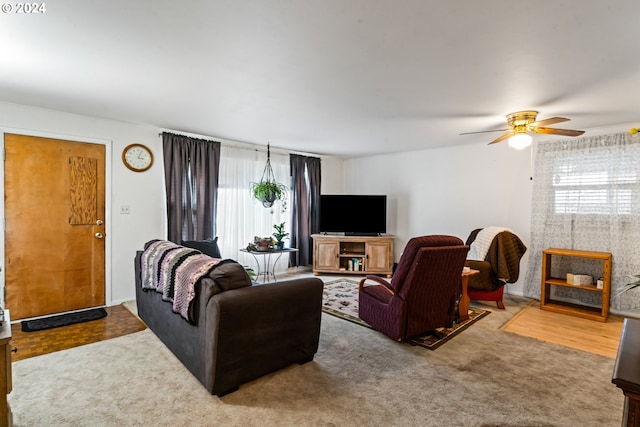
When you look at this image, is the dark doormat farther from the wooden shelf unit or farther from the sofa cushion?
the wooden shelf unit

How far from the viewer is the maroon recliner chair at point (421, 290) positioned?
2.81 meters

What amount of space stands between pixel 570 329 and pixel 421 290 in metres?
1.89

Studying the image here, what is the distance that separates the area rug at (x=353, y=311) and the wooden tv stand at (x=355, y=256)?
45 cm

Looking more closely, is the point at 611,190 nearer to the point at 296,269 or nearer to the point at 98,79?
the point at 296,269

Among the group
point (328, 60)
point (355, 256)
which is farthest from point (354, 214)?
point (328, 60)

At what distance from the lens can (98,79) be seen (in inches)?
105

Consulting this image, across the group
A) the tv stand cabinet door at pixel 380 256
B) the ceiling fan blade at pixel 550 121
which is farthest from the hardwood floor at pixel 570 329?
the tv stand cabinet door at pixel 380 256

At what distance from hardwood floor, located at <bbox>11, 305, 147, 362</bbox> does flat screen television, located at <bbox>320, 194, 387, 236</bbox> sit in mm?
3461

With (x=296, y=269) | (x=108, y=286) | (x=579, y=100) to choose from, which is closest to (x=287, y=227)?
(x=296, y=269)

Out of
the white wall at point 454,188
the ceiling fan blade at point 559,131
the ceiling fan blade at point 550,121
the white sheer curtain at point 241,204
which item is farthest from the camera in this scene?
the white sheer curtain at point 241,204

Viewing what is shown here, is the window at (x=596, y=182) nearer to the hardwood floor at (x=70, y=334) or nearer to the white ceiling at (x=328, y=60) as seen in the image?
the white ceiling at (x=328, y=60)

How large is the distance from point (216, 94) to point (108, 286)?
8.96 ft

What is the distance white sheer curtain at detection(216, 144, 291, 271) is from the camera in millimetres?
5086

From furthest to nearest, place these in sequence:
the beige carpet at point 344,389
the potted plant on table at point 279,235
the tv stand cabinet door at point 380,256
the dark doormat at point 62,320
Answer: the tv stand cabinet door at point 380,256, the potted plant on table at point 279,235, the dark doormat at point 62,320, the beige carpet at point 344,389
